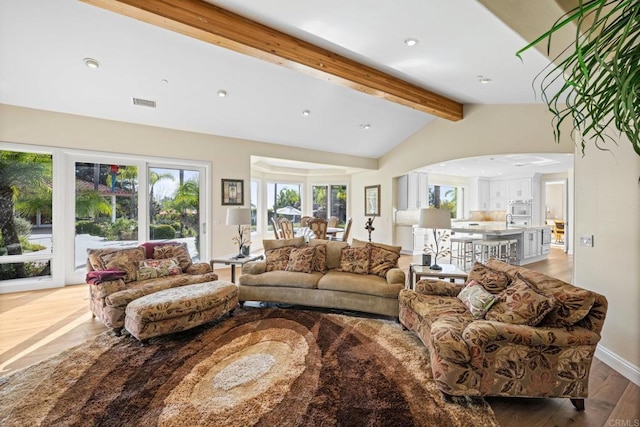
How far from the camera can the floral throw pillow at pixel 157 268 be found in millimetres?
3664

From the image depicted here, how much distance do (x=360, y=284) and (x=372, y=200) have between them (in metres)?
5.41

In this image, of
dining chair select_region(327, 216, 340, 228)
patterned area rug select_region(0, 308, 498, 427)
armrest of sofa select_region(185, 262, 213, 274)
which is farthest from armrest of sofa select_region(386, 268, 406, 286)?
dining chair select_region(327, 216, 340, 228)

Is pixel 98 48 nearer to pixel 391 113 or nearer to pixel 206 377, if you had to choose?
pixel 206 377

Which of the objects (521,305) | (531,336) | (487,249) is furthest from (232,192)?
(487,249)

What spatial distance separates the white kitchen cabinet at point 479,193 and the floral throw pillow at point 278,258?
27.4 feet

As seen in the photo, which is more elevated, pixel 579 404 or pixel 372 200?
pixel 372 200

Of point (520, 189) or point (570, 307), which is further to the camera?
point (520, 189)

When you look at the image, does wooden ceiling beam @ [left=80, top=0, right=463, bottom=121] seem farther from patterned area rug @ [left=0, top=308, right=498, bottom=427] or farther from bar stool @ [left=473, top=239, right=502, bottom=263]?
bar stool @ [left=473, top=239, right=502, bottom=263]

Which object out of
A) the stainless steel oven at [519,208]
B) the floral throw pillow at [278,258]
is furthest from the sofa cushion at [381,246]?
the stainless steel oven at [519,208]

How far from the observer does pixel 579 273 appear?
3.00 m

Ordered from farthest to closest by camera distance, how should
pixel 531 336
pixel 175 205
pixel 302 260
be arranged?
1. pixel 175 205
2. pixel 302 260
3. pixel 531 336

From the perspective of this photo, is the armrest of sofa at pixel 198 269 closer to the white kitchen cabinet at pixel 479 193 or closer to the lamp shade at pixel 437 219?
the lamp shade at pixel 437 219

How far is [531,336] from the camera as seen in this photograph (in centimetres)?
198

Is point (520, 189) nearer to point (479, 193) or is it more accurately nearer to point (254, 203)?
point (479, 193)
